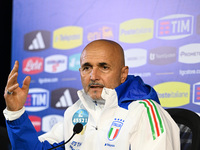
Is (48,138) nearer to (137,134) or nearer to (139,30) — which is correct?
(137,134)

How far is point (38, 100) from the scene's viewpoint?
3.34m

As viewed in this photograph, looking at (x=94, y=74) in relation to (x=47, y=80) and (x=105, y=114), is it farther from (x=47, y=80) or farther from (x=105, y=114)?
(x=47, y=80)

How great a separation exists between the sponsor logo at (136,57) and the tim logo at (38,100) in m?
0.87

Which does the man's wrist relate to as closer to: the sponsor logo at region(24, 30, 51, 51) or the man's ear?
the man's ear

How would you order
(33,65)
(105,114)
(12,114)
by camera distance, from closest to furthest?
(12,114) → (105,114) → (33,65)

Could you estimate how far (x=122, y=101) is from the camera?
2008 mm

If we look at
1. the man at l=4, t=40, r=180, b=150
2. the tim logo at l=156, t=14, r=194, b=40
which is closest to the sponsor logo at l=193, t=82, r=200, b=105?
the tim logo at l=156, t=14, r=194, b=40

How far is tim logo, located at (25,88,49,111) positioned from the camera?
10.9 feet

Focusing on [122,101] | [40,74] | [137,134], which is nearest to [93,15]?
[40,74]

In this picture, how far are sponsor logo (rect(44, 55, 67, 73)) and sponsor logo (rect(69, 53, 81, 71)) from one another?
2.5 inches

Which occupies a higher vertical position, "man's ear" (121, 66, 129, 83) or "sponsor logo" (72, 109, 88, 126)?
"man's ear" (121, 66, 129, 83)

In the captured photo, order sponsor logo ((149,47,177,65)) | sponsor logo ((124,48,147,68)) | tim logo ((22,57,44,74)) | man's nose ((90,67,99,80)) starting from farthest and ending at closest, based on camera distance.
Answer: tim logo ((22,57,44,74))
sponsor logo ((124,48,147,68))
sponsor logo ((149,47,177,65))
man's nose ((90,67,99,80))

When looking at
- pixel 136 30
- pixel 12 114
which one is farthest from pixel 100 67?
pixel 136 30

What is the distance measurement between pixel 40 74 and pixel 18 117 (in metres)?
1.52
